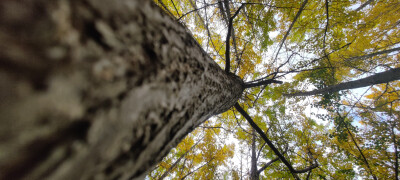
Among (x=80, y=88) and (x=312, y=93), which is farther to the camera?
(x=312, y=93)

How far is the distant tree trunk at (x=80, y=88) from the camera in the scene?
171 millimetres

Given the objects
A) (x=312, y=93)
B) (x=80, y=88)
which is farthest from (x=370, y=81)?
(x=80, y=88)

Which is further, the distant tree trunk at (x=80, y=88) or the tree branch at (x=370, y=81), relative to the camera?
the tree branch at (x=370, y=81)

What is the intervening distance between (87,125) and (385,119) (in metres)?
9.36

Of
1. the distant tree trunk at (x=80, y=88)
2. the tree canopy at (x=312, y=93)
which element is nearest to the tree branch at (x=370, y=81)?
the tree canopy at (x=312, y=93)

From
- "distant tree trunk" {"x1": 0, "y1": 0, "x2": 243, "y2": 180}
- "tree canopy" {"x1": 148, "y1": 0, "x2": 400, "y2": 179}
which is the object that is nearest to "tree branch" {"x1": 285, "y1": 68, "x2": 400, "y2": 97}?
"tree canopy" {"x1": 148, "y1": 0, "x2": 400, "y2": 179}

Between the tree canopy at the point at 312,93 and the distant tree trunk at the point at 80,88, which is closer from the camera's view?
the distant tree trunk at the point at 80,88

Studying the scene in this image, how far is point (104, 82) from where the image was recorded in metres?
0.28

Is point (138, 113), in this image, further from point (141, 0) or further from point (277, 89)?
point (277, 89)

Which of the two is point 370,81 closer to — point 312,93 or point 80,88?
point 312,93

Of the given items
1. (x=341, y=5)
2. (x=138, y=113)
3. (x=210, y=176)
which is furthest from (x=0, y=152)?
(x=341, y=5)

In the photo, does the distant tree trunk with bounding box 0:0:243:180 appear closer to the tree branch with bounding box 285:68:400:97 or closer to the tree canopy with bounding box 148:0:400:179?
the tree canopy with bounding box 148:0:400:179

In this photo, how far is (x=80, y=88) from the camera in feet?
0.76

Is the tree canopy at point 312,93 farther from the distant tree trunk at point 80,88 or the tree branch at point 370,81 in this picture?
the distant tree trunk at point 80,88
